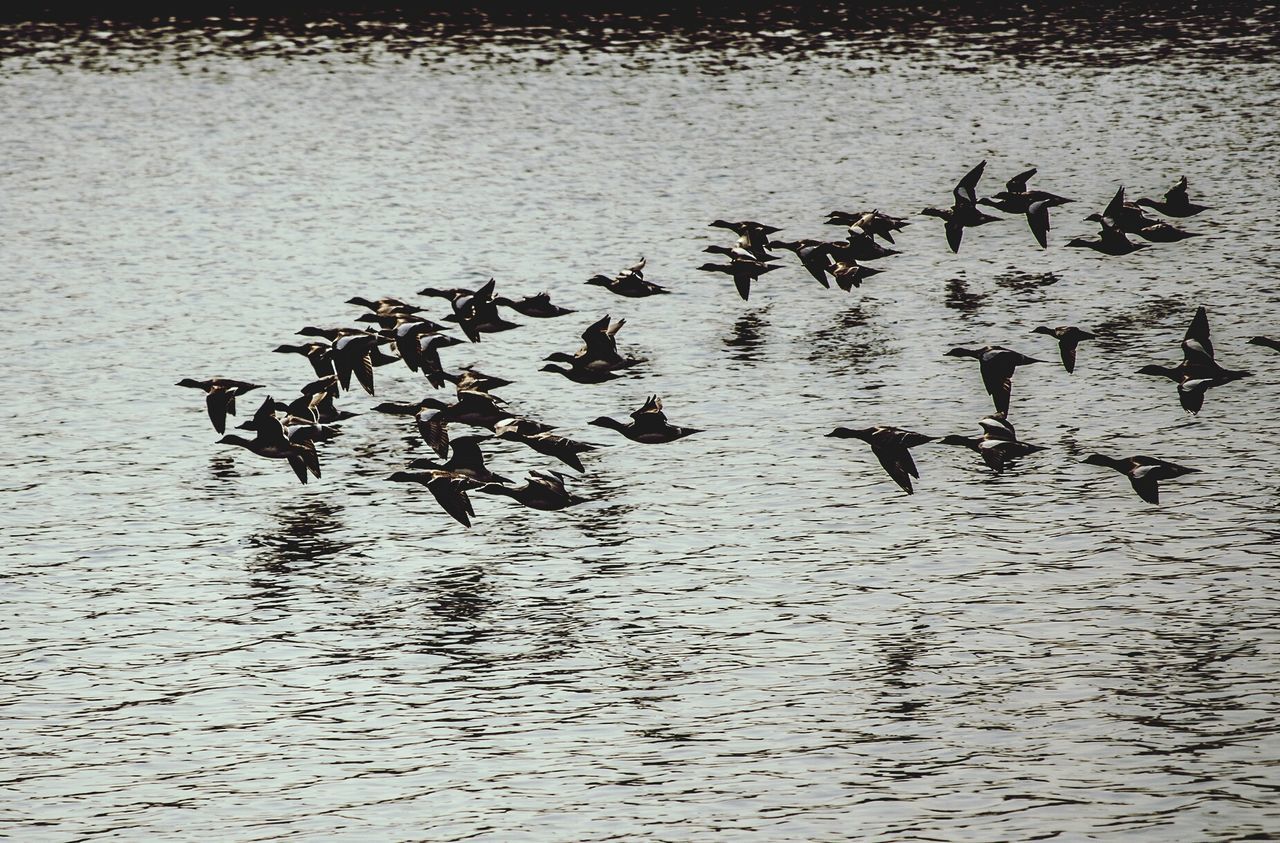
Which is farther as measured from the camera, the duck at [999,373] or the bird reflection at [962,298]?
the bird reflection at [962,298]

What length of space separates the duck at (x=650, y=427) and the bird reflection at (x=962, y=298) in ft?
43.3

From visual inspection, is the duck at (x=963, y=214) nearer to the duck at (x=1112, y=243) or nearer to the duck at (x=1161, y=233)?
the duck at (x=1112, y=243)

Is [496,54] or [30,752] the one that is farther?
[496,54]

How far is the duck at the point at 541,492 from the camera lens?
1158 inches

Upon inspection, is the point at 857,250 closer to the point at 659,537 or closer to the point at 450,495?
the point at 659,537

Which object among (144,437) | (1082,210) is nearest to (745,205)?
(1082,210)

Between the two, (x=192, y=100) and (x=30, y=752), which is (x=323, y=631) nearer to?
(x=30, y=752)

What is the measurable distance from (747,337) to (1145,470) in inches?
556

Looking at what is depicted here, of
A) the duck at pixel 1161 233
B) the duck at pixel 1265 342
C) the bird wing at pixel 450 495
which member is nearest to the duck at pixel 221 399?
the bird wing at pixel 450 495

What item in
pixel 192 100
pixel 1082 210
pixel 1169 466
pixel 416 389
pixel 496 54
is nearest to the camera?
pixel 1169 466

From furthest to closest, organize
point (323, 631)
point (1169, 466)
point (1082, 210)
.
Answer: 1. point (1082, 210)
2. point (1169, 466)
3. point (323, 631)

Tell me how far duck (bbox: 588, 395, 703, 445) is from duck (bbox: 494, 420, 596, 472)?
106 cm

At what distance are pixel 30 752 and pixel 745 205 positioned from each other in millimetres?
37890

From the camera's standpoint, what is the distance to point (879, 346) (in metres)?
39.9
